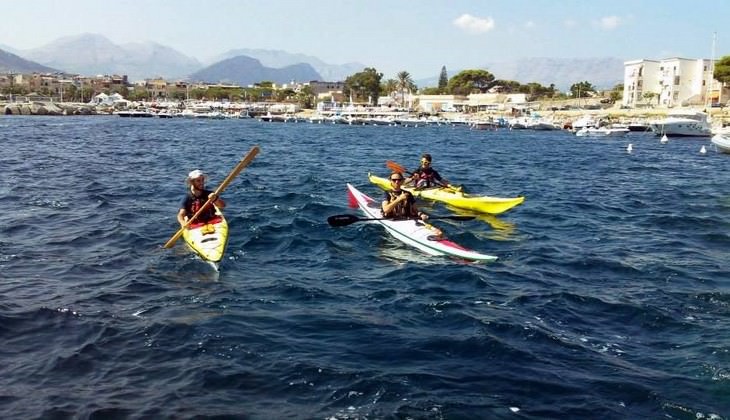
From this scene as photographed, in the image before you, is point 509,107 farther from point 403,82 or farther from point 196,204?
point 196,204

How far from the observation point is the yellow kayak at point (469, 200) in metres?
18.6

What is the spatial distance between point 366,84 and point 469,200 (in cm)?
14877

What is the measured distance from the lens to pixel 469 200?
1912 centimetres

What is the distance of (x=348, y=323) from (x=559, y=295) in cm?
411

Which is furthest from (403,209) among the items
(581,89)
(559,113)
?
(581,89)

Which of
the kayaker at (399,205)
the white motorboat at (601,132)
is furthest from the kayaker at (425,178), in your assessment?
the white motorboat at (601,132)

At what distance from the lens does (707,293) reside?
11.4 m

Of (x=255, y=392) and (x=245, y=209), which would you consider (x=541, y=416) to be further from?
(x=245, y=209)

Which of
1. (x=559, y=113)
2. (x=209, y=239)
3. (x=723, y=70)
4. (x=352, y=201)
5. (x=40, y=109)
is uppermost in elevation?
(x=723, y=70)

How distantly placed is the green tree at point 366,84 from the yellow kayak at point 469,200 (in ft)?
481

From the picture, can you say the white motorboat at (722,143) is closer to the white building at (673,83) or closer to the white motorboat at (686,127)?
the white motorboat at (686,127)

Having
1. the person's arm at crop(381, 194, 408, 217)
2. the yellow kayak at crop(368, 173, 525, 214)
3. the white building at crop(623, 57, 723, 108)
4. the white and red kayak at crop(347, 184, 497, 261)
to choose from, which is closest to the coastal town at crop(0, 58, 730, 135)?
the white building at crop(623, 57, 723, 108)

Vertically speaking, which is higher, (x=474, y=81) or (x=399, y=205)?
(x=474, y=81)

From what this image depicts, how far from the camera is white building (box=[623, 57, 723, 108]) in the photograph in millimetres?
106938
